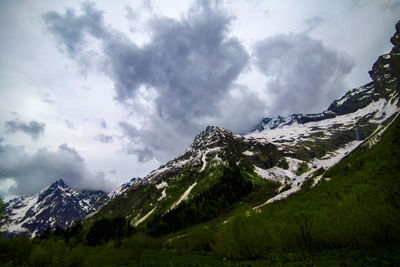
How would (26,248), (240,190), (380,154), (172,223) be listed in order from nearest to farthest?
1. (26,248)
2. (380,154)
3. (172,223)
4. (240,190)

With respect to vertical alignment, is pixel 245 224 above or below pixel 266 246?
above

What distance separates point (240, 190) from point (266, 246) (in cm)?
16402

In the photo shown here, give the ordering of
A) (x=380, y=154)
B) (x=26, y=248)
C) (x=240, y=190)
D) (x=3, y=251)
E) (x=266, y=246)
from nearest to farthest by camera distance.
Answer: (x=266, y=246) < (x=26, y=248) < (x=3, y=251) < (x=380, y=154) < (x=240, y=190)

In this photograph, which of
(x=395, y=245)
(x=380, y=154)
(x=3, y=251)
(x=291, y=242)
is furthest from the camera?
(x=380, y=154)

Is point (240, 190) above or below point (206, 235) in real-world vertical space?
above

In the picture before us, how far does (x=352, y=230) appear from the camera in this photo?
30.0 metres

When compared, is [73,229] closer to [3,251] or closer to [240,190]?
[3,251]

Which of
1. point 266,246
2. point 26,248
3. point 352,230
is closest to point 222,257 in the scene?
point 266,246

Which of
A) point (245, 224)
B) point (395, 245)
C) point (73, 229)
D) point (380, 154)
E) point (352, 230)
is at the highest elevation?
point (73, 229)

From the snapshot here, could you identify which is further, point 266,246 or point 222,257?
point 222,257

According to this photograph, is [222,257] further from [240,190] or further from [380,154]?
[240,190]

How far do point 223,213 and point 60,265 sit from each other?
132m

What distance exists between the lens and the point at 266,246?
33625 millimetres

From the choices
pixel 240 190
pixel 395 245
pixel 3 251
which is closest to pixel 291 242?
pixel 395 245
